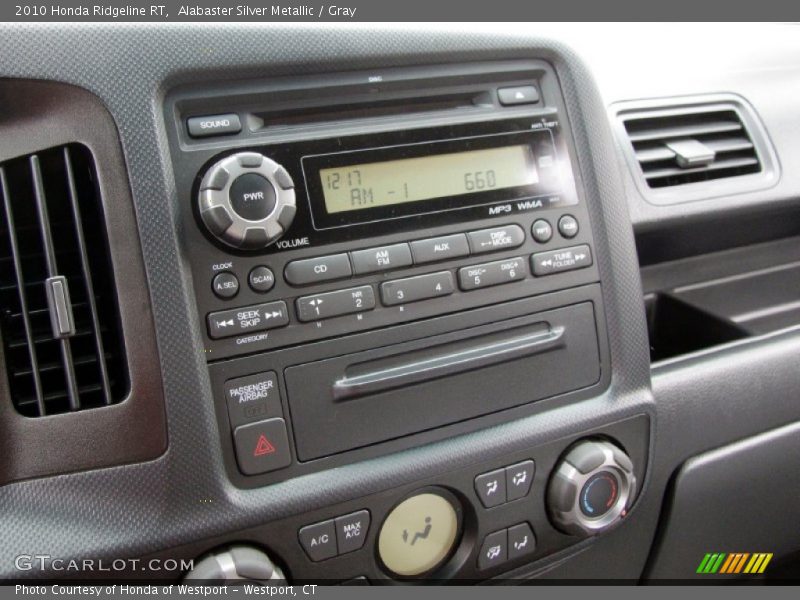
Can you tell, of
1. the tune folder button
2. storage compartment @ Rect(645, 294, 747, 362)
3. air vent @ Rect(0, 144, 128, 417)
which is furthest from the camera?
storage compartment @ Rect(645, 294, 747, 362)

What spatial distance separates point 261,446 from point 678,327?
2.91 ft

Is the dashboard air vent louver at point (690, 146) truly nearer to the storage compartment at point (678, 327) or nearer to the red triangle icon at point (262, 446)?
the storage compartment at point (678, 327)

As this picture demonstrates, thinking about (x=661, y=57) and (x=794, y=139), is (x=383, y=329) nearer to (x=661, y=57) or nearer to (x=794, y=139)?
(x=661, y=57)

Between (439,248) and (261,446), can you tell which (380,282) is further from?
(261,446)

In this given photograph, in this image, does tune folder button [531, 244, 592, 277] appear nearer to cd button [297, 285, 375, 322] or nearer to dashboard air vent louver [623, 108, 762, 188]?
cd button [297, 285, 375, 322]

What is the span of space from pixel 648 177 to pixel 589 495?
1.84 ft

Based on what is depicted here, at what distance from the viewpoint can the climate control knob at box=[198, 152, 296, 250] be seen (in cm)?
78

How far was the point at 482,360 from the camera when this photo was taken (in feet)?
3.03

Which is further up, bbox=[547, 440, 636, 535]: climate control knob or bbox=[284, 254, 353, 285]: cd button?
bbox=[284, 254, 353, 285]: cd button

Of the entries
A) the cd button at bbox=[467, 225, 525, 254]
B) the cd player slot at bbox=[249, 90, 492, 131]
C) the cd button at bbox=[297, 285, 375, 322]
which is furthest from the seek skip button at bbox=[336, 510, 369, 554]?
the cd player slot at bbox=[249, 90, 492, 131]

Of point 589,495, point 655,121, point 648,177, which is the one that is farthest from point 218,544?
point 655,121

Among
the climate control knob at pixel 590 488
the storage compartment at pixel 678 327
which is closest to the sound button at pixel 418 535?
the climate control knob at pixel 590 488

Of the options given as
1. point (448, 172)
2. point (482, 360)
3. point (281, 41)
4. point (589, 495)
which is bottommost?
point (589, 495)
